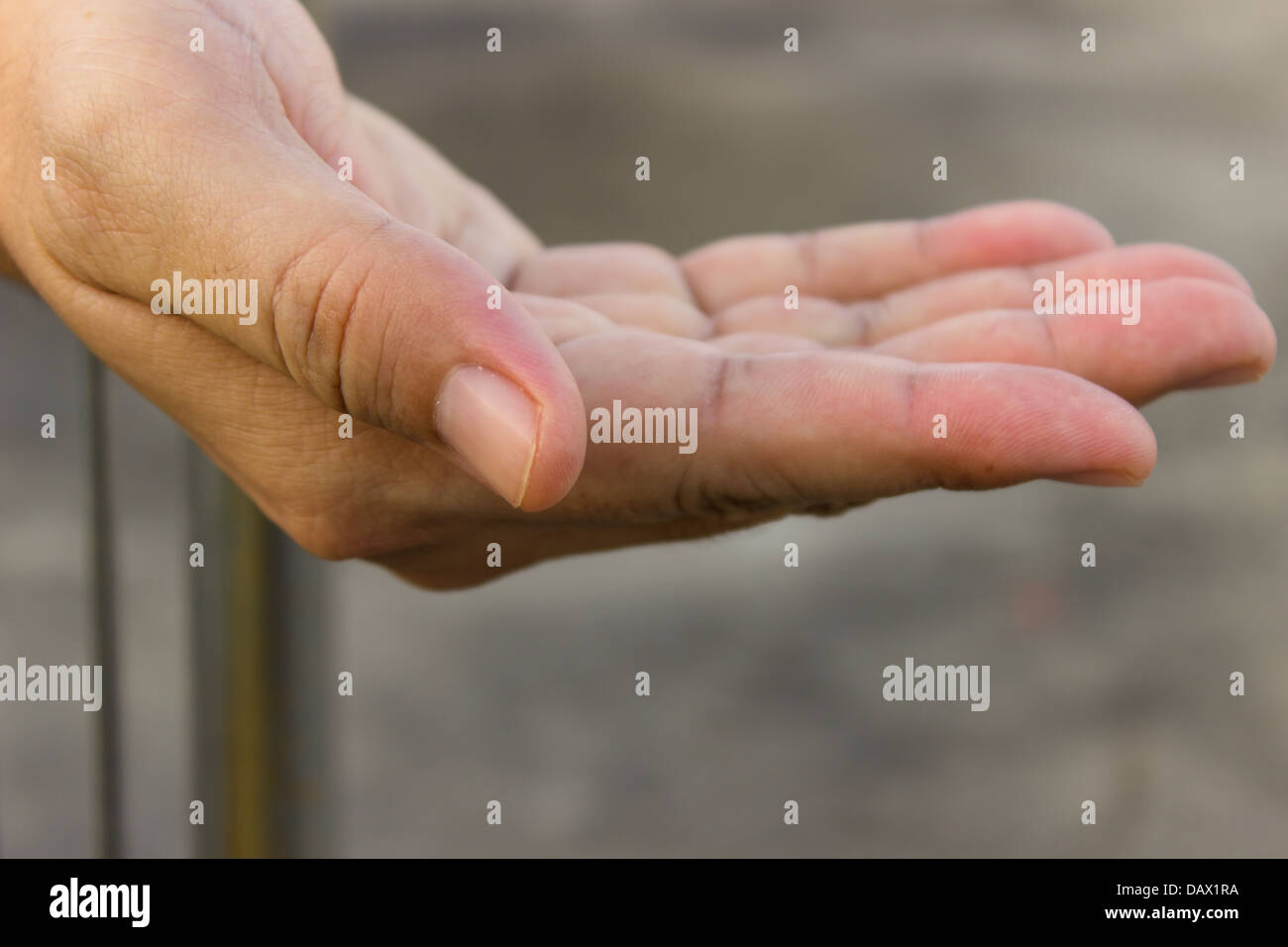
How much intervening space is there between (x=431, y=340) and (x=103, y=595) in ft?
2.20

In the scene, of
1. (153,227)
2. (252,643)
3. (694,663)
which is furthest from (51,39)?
(694,663)

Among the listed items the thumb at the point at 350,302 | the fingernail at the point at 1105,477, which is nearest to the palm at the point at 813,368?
the fingernail at the point at 1105,477

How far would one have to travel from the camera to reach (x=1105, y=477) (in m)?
0.56

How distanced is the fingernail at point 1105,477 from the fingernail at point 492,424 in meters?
0.28

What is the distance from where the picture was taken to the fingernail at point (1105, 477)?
1.81ft

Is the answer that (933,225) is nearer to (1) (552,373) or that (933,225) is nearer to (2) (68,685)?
(1) (552,373)

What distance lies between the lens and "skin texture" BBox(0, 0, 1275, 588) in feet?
1.74

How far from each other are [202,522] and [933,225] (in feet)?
2.38

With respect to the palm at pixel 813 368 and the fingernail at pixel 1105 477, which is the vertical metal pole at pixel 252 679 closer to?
the palm at pixel 813 368

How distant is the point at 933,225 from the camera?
926 millimetres

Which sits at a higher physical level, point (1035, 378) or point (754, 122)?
point (754, 122)
